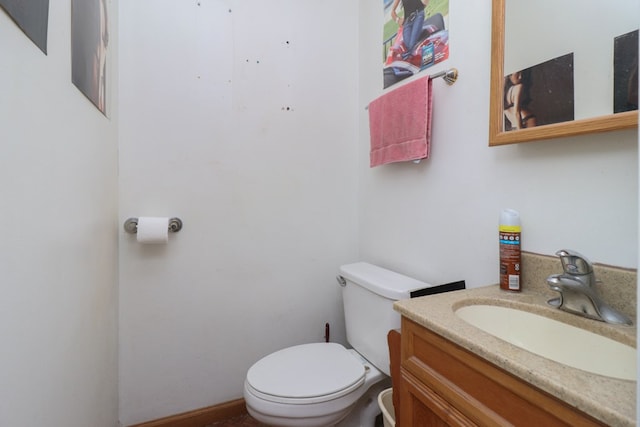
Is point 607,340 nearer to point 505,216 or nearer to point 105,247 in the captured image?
point 505,216

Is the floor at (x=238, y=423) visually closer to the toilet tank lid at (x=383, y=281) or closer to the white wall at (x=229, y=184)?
the white wall at (x=229, y=184)

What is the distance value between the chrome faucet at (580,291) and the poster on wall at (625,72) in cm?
36

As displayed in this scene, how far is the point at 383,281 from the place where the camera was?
122cm

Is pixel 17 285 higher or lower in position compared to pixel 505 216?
lower

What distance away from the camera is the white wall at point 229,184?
1341 mm

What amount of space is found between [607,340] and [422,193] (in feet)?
2.46

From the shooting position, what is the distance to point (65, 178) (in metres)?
0.72

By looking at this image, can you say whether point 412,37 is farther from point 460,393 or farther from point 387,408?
point 387,408

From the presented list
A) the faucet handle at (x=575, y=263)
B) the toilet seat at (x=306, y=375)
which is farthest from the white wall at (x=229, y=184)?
the faucet handle at (x=575, y=263)

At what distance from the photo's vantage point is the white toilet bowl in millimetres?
1028

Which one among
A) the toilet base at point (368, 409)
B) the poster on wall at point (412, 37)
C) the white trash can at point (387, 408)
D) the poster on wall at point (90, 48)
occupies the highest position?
the poster on wall at point (412, 37)

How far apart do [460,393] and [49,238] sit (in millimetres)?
932

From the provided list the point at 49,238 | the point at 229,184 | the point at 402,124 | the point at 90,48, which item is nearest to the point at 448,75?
the point at 402,124

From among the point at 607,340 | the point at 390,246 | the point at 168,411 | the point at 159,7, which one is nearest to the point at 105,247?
the point at 168,411
